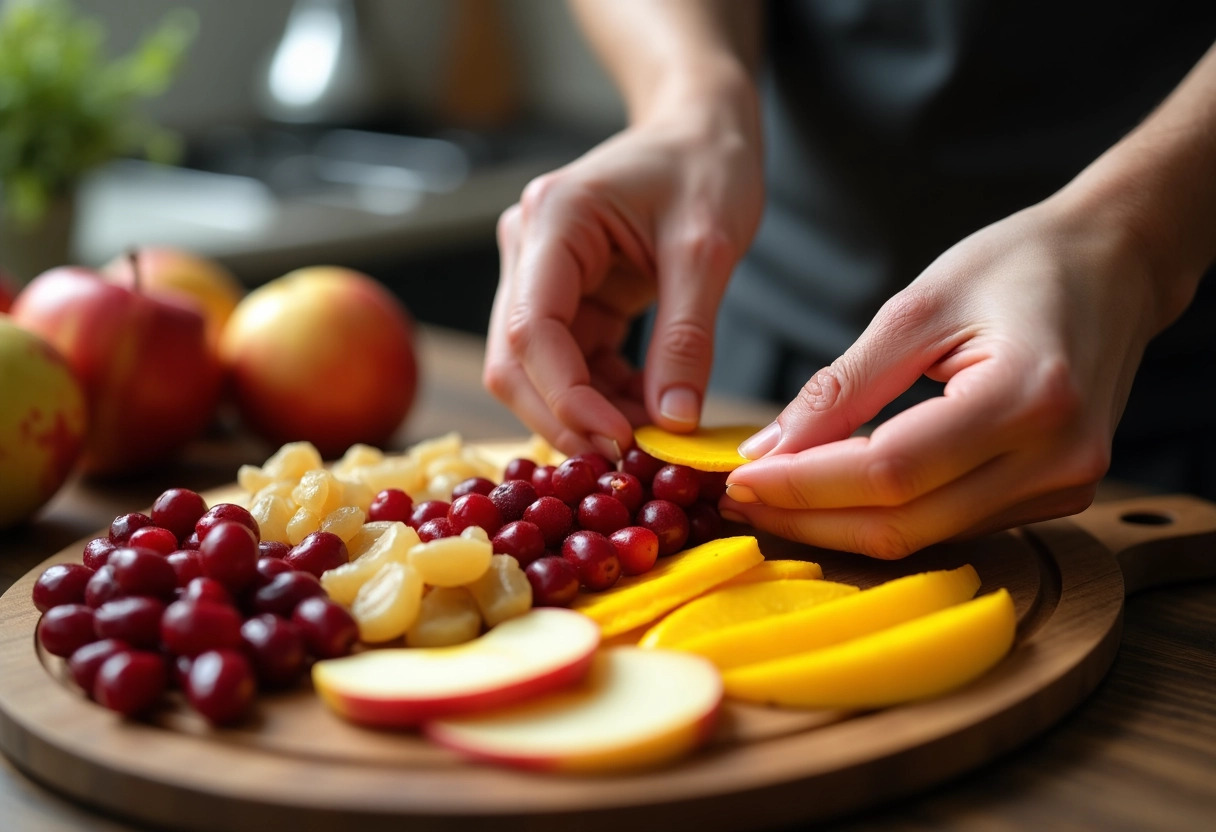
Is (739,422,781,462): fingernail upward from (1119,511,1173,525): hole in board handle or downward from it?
upward

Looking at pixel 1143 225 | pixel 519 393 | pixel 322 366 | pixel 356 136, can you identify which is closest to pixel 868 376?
pixel 1143 225

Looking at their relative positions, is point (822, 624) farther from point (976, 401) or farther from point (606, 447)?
point (606, 447)

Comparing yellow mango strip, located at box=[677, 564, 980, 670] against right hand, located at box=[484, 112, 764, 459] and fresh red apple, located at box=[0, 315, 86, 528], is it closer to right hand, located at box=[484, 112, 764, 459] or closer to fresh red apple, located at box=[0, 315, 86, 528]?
right hand, located at box=[484, 112, 764, 459]

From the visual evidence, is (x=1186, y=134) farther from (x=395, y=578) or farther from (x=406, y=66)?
(x=406, y=66)

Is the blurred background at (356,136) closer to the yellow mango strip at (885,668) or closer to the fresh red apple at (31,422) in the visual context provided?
the fresh red apple at (31,422)

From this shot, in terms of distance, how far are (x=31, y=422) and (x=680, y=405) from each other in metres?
0.80

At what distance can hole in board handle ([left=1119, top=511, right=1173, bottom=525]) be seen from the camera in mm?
1402

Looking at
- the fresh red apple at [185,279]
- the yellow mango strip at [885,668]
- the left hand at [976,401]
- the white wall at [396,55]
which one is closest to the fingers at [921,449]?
the left hand at [976,401]

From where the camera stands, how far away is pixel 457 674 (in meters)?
0.92

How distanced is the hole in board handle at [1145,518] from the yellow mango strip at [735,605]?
50 centimetres

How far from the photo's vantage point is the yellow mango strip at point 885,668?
92 centimetres

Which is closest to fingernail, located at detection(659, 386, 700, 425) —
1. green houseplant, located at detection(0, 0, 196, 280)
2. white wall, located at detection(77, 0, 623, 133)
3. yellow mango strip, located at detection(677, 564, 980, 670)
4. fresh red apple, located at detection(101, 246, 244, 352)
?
yellow mango strip, located at detection(677, 564, 980, 670)

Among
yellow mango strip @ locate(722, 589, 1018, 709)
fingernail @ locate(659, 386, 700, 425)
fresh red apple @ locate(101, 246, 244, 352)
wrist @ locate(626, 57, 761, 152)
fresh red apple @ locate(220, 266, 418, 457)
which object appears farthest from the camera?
fresh red apple @ locate(101, 246, 244, 352)

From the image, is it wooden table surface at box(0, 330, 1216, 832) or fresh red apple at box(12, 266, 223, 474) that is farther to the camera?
fresh red apple at box(12, 266, 223, 474)
